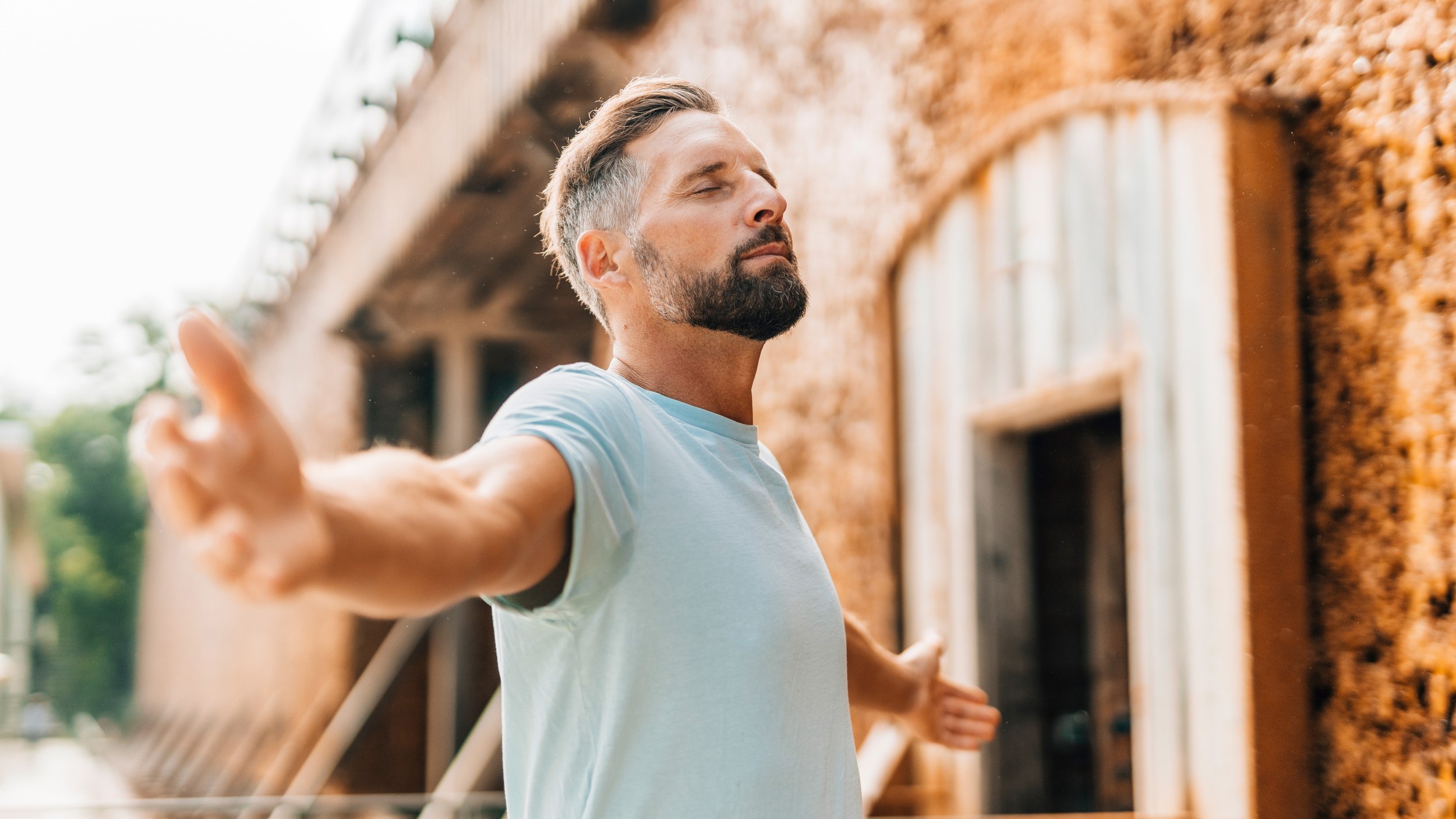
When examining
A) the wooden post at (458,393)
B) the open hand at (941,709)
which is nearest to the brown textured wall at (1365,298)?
the open hand at (941,709)

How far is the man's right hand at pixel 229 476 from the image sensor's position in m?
0.68

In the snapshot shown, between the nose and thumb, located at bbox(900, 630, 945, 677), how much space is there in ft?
2.34

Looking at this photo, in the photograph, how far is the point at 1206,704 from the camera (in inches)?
102

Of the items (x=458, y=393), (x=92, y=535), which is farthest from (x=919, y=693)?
(x=92, y=535)

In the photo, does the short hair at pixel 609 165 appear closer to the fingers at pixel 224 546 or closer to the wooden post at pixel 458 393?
the fingers at pixel 224 546

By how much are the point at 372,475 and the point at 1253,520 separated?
6.92 ft

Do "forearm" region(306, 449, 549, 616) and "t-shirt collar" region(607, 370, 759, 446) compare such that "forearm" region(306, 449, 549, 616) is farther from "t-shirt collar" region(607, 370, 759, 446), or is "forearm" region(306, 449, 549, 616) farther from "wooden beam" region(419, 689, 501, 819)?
"wooden beam" region(419, 689, 501, 819)

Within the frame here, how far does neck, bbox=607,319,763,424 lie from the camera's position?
1.35 m

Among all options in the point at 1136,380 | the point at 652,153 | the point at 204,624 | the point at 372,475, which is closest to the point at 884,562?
the point at 1136,380

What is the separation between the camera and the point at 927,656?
1825 millimetres

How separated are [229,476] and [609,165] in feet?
2.71

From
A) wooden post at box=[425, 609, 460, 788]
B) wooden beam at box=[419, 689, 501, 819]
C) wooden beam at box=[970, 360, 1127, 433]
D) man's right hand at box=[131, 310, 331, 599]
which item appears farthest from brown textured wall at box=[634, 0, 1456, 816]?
wooden post at box=[425, 609, 460, 788]

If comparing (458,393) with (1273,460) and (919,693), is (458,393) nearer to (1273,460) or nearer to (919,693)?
(1273,460)

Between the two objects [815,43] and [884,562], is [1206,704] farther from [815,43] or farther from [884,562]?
[815,43]
